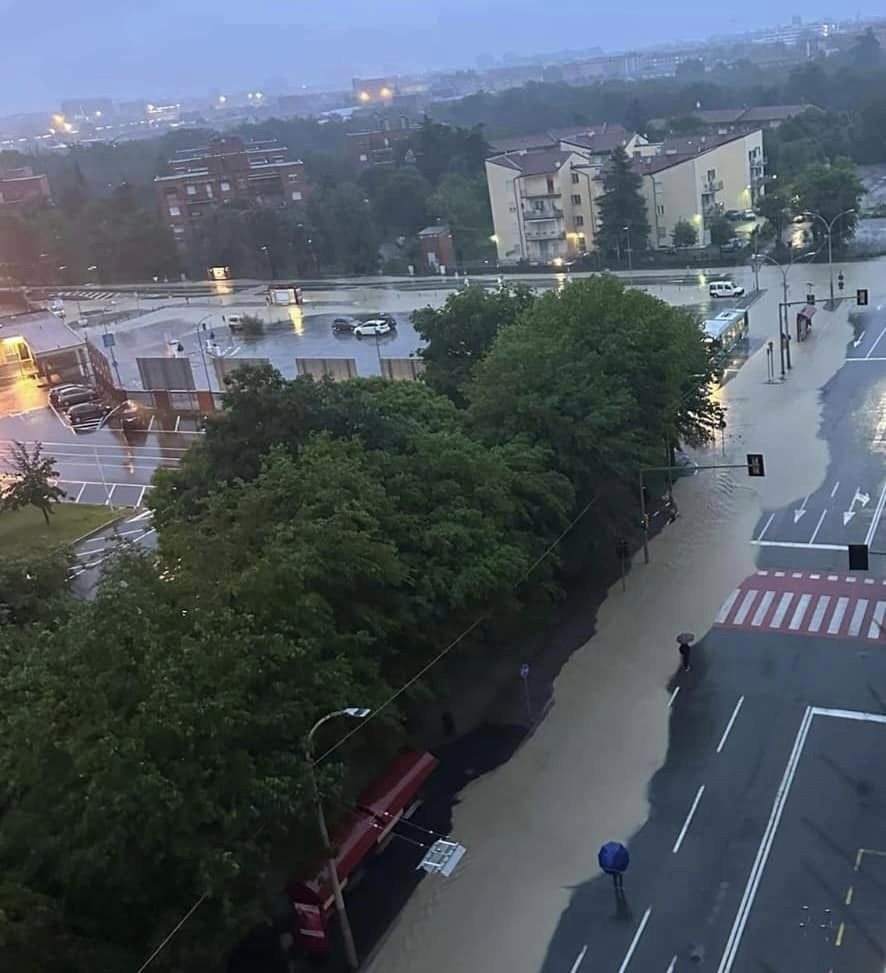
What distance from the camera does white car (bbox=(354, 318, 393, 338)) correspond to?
52.5 m

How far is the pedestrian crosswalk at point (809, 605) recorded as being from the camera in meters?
20.6

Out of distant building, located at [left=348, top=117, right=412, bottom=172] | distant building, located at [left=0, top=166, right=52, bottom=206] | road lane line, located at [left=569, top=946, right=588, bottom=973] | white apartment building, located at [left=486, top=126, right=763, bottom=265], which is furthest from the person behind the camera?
distant building, located at [left=348, top=117, right=412, bottom=172]

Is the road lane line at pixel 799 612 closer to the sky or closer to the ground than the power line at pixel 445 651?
closer to the ground

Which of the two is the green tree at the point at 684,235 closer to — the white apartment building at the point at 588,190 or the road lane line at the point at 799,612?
the white apartment building at the point at 588,190

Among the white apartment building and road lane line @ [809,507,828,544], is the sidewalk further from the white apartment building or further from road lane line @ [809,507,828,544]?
the white apartment building

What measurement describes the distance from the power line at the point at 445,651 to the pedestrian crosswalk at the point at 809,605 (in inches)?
150

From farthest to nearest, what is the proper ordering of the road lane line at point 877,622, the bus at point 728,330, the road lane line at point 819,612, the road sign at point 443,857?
1. the bus at point 728,330
2. the road lane line at point 819,612
3. the road lane line at point 877,622
4. the road sign at point 443,857

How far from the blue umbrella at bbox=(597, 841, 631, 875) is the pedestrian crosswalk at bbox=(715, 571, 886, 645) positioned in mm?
8022

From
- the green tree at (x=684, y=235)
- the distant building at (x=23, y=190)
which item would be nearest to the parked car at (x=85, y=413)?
the green tree at (x=684, y=235)

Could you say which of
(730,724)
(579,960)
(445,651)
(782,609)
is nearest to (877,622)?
(782,609)

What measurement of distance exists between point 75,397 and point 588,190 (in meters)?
36.2

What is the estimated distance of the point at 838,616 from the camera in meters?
21.0

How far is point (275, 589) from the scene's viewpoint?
49.3 feet

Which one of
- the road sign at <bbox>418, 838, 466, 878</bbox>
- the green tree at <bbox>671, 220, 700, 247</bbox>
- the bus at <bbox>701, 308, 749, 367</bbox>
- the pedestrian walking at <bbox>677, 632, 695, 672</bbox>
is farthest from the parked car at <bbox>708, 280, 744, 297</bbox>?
the road sign at <bbox>418, 838, 466, 878</bbox>
